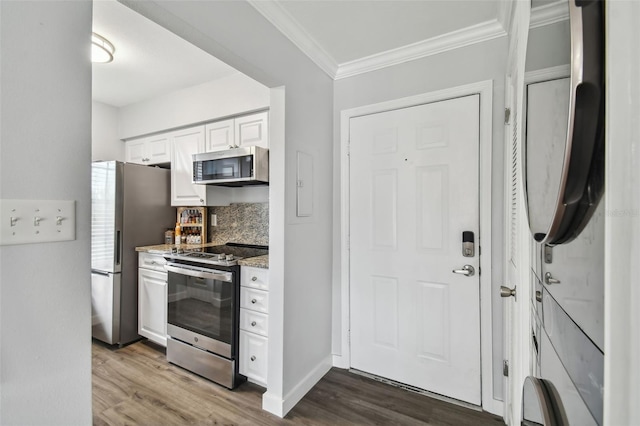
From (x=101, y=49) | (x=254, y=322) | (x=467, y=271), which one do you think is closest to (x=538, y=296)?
(x=467, y=271)

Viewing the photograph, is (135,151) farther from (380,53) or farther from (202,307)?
(380,53)

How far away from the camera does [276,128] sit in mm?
1860

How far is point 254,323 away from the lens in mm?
2080

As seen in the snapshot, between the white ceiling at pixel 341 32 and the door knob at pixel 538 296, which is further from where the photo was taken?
the white ceiling at pixel 341 32

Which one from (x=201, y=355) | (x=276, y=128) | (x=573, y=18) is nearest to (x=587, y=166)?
(x=573, y=18)

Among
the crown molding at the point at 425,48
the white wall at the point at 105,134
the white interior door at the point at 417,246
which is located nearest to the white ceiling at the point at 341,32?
the crown molding at the point at 425,48

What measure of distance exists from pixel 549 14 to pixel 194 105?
2977mm

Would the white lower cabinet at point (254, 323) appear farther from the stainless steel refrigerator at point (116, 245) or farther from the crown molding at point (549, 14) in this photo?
the crown molding at point (549, 14)

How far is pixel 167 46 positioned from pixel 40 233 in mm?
1972

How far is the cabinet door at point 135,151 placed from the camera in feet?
11.0

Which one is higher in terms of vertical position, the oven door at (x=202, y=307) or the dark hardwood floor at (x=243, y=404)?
the oven door at (x=202, y=307)

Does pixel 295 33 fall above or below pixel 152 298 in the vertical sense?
above

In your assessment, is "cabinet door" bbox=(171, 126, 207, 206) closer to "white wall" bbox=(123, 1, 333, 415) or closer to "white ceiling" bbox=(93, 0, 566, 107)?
"white ceiling" bbox=(93, 0, 566, 107)

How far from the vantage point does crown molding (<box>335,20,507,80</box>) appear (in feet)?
6.01
